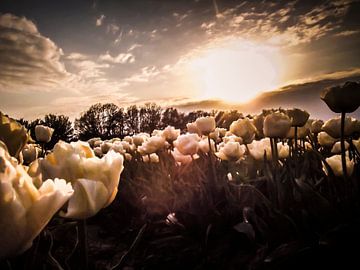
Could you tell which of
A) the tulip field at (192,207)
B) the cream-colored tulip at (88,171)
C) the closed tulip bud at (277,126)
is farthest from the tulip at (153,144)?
the cream-colored tulip at (88,171)

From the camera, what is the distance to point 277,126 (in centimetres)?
241

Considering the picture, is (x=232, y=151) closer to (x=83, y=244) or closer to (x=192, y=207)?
(x=192, y=207)

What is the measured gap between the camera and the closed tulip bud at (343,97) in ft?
6.35

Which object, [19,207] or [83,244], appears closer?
[19,207]

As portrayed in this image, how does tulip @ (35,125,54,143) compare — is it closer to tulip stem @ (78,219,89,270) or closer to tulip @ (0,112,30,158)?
tulip @ (0,112,30,158)

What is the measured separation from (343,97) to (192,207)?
141cm

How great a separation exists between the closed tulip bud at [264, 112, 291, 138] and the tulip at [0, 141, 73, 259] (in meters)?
1.98

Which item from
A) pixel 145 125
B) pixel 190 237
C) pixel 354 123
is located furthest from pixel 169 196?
pixel 145 125

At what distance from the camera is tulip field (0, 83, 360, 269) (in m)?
0.76

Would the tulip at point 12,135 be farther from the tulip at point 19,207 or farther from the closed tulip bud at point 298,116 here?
the closed tulip bud at point 298,116

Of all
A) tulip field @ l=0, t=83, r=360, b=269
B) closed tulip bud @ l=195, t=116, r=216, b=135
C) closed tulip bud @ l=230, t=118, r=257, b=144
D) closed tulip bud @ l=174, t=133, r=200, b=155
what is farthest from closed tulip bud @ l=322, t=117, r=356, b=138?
closed tulip bud @ l=174, t=133, r=200, b=155

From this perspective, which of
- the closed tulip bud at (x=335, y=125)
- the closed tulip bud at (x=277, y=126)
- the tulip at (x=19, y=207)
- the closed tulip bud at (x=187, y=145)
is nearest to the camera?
the tulip at (x=19, y=207)

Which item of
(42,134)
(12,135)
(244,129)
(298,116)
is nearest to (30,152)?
(42,134)

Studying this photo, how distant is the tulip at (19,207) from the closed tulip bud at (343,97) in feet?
6.08
